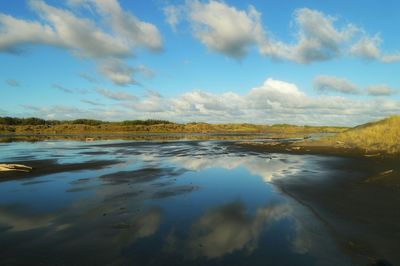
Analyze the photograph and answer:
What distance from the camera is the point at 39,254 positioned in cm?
659

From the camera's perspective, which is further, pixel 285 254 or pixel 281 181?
pixel 281 181

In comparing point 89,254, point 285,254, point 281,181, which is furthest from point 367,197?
point 89,254

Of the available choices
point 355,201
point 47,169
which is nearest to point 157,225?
point 355,201

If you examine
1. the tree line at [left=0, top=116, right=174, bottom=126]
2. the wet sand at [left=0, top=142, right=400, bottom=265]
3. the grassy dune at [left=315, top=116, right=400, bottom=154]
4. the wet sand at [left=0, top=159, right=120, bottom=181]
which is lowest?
the wet sand at [left=0, top=159, right=120, bottom=181]

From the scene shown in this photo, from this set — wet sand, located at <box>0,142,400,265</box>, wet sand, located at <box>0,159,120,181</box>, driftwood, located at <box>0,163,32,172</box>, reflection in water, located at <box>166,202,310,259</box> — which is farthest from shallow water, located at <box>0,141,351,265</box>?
driftwood, located at <box>0,163,32,172</box>

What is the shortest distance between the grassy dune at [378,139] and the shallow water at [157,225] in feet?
54.2

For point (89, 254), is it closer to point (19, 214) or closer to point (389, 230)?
point (19, 214)

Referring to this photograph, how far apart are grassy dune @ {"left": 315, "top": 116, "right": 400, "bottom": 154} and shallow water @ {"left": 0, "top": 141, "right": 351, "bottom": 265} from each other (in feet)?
54.2

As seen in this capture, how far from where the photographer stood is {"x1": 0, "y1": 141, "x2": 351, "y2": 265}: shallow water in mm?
6508

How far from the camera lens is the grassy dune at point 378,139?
26309mm

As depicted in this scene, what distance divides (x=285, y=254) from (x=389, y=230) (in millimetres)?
3133

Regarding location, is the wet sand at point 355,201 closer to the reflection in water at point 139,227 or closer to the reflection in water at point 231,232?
the reflection in water at point 231,232

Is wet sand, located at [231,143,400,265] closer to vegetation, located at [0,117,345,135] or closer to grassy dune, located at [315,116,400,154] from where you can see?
grassy dune, located at [315,116,400,154]

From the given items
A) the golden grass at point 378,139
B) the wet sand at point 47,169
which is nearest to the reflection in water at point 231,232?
the wet sand at point 47,169
